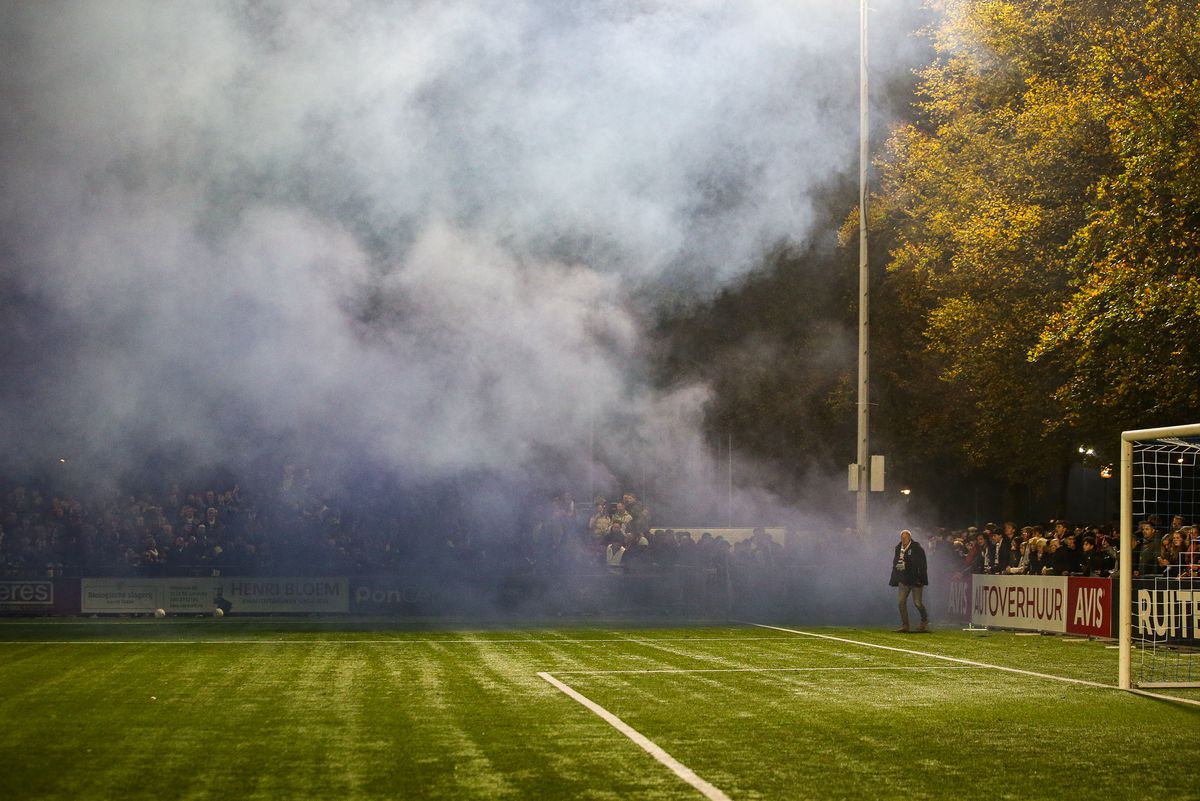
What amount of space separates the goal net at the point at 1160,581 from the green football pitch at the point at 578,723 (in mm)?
557

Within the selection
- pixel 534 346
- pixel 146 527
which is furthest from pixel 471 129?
pixel 146 527

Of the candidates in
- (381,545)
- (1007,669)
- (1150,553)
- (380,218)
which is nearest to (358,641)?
(380,218)

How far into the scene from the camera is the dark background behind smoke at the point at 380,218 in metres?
20.2

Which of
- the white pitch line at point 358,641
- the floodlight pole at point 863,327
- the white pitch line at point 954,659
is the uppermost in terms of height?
the floodlight pole at point 863,327

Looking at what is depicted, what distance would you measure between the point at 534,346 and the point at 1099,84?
1105cm

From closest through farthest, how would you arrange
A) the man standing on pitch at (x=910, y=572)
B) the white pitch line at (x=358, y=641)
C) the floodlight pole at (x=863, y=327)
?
1. the white pitch line at (x=358, y=641)
2. the man standing on pitch at (x=910, y=572)
3. the floodlight pole at (x=863, y=327)

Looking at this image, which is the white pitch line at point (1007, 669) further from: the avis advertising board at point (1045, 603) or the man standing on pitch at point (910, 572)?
the avis advertising board at point (1045, 603)

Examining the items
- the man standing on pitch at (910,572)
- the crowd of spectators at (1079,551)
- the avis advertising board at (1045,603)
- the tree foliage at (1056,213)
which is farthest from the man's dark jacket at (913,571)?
the tree foliage at (1056,213)

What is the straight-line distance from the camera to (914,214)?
1156 inches

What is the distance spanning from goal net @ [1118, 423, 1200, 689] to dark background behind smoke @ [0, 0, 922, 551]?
9.53 m

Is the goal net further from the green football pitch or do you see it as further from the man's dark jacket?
the man's dark jacket

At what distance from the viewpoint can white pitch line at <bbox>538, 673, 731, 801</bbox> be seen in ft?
25.5

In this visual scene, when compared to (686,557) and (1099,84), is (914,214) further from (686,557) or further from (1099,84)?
(686,557)

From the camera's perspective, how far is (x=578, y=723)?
1038cm
